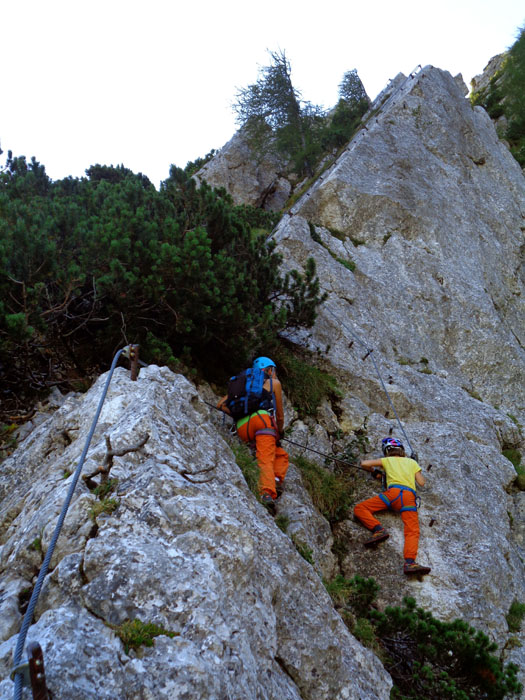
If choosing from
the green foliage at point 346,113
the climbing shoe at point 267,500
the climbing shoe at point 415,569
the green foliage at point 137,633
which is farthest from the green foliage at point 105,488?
the green foliage at point 346,113

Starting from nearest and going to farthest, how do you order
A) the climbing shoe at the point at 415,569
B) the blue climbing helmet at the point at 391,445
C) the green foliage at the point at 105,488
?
the green foliage at the point at 105,488 < the climbing shoe at the point at 415,569 < the blue climbing helmet at the point at 391,445

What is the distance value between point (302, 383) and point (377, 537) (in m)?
3.07

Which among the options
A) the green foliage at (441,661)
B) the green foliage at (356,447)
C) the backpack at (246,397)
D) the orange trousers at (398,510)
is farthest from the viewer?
the green foliage at (356,447)

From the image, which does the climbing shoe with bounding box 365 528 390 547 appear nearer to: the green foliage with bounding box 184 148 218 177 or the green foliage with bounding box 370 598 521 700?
the green foliage with bounding box 370 598 521 700

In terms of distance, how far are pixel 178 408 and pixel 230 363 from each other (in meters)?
3.13

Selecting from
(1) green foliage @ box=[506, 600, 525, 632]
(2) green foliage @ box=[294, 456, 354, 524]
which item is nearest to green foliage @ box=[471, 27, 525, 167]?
(2) green foliage @ box=[294, 456, 354, 524]

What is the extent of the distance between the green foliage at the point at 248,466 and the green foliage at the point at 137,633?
9.28 feet

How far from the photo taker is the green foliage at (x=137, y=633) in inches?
108

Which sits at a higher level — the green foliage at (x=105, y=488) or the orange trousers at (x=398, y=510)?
the green foliage at (x=105, y=488)

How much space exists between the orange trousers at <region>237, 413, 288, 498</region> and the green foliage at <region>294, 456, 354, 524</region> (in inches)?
31.5

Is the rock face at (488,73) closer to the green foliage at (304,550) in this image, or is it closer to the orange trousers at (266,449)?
the orange trousers at (266,449)

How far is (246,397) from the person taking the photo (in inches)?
260

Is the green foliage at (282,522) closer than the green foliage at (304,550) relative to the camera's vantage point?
No

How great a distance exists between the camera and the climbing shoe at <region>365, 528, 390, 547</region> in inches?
267
